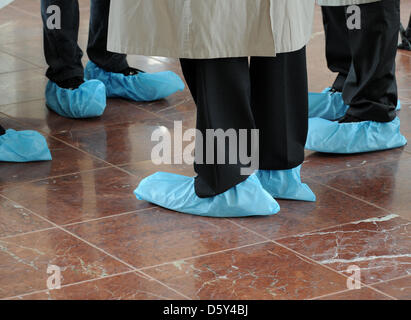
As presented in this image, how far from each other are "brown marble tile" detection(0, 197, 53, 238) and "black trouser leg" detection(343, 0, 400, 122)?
1.11m

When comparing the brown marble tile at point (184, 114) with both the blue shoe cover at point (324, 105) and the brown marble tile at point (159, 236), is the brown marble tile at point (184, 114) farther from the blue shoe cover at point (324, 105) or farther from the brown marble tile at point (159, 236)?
the brown marble tile at point (159, 236)

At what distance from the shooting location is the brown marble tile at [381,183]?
217 centimetres

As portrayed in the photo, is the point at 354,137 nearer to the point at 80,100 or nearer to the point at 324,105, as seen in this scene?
the point at 324,105

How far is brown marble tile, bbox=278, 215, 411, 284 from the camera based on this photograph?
1.79 m

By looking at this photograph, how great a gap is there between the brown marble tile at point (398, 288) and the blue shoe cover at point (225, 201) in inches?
16.7

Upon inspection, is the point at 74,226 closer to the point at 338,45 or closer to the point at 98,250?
the point at 98,250

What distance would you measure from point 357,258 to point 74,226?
2.28 feet

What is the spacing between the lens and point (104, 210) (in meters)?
2.10

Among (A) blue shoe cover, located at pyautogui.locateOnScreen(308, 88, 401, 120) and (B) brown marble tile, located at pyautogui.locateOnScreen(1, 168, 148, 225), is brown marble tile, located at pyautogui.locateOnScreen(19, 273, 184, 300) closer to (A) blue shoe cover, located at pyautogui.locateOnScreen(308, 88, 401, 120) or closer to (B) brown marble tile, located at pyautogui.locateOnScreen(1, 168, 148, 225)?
(B) brown marble tile, located at pyautogui.locateOnScreen(1, 168, 148, 225)

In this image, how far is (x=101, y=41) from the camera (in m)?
3.10

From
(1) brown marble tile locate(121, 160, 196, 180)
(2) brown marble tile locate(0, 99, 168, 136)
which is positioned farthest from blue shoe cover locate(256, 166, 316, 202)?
(2) brown marble tile locate(0, 99, 168, 136)

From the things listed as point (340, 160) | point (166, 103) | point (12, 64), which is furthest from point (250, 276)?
point (12, 64)
